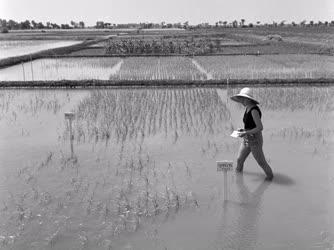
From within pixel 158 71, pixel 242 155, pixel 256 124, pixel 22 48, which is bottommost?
pixel 242 155

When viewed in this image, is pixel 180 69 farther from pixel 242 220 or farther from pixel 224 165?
pixel 242 220

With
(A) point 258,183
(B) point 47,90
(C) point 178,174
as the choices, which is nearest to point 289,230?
(A) point 258,183

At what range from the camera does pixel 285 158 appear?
5.66m

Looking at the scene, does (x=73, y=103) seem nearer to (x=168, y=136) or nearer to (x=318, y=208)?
(x=168, y=136)

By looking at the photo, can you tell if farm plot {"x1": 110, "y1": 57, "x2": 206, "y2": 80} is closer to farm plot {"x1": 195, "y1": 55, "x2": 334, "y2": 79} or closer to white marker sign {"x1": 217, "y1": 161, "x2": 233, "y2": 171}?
farm plot {"x1": 195, "y1": 55, "x2": 334, "y2": 79}

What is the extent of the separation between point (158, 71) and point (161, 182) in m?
10.6

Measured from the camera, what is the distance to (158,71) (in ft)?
49.6

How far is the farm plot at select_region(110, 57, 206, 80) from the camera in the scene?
1356 cm

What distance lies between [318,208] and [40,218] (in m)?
2.63

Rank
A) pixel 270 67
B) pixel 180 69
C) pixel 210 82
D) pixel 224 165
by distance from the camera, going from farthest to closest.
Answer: pixel 270 67, pixel 180 69, pixel 210 82, pixel 224 165

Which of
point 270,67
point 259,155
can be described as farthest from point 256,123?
point 270,67

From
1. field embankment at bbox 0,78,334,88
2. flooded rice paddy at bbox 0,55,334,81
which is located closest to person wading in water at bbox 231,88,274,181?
field embankment at bbox 0,78,334,88

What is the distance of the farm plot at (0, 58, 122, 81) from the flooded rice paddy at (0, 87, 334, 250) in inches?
225

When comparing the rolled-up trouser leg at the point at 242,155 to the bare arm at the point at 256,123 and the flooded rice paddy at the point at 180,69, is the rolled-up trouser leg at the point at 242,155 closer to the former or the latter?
the bare arm at the point at 256,123
